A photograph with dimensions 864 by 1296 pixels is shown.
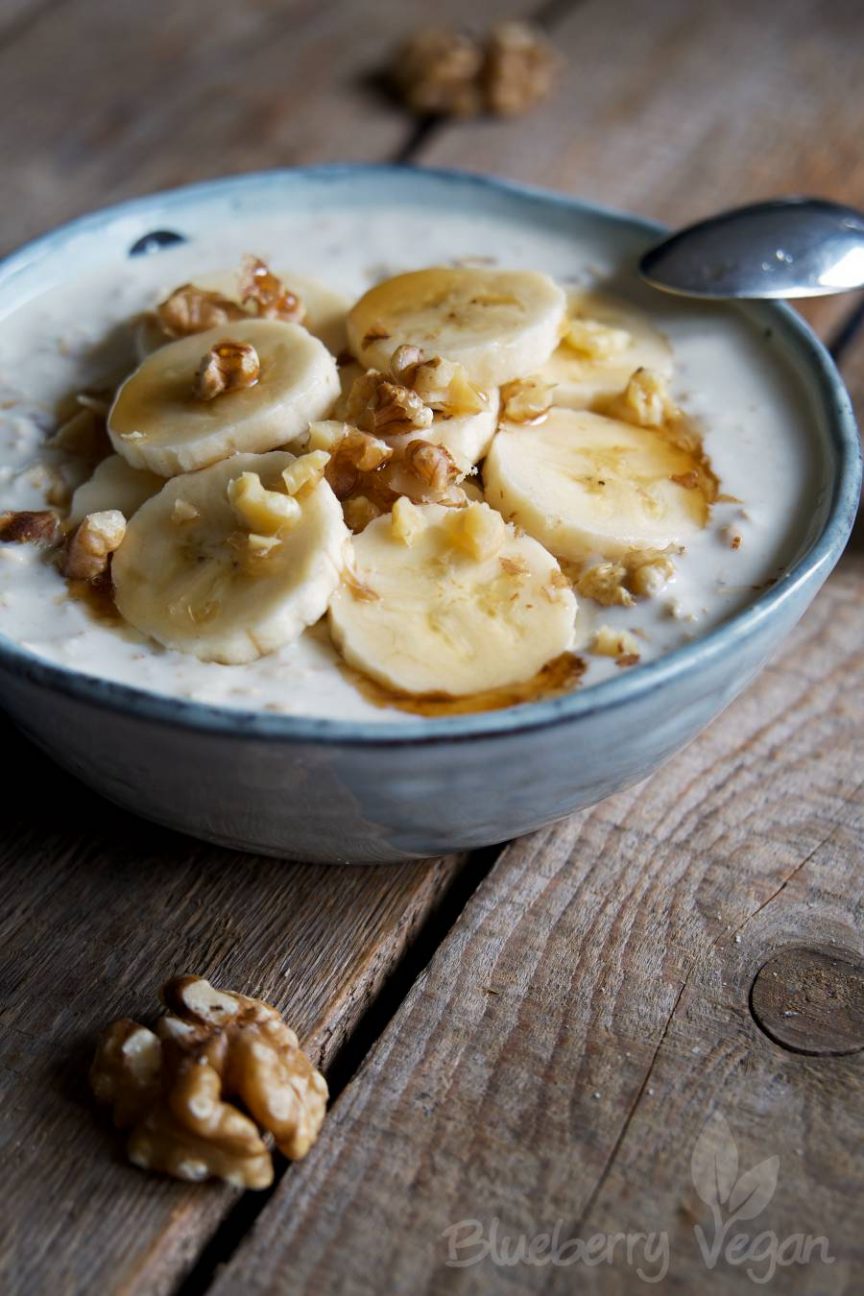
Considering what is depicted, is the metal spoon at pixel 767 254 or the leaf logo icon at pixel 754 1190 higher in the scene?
the metal spoon at pixel 767 254

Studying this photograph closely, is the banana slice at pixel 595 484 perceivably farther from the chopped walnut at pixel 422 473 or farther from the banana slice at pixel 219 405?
the banana slice at pixel 219 405

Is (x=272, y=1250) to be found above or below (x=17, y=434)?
below

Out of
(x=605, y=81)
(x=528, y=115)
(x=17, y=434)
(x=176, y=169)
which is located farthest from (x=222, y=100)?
(x=17, y=434)

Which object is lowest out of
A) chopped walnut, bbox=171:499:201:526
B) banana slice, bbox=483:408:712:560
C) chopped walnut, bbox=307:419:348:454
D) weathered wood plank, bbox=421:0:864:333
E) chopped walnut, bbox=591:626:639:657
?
weathered wood plank, bbox=421:0:864:333

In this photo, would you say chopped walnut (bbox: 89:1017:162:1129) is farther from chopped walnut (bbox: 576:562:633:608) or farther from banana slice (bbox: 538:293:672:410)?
banana slice (bbox: 538:293:672:410)

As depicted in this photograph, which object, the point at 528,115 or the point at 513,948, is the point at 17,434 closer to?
the point at 513,948

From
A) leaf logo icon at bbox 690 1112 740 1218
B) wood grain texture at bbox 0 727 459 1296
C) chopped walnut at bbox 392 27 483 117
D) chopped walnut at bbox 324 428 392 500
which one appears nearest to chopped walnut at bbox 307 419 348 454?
chopped walnut at bbox 324 428 392 500

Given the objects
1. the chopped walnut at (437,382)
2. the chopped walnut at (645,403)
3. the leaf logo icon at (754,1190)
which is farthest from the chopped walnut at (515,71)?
the leaf logo icon at (754,1190)
